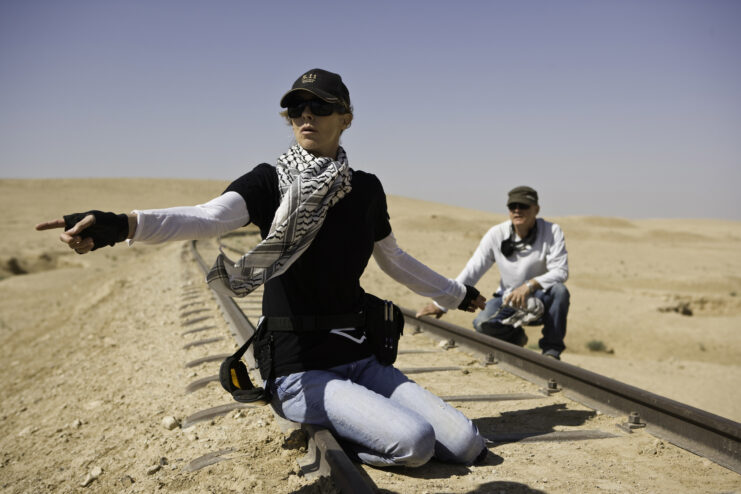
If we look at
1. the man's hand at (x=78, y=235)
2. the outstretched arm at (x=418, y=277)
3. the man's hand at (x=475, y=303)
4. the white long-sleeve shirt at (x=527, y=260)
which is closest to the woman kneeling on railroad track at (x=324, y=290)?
the outstretched arm at (x=418, y=277)

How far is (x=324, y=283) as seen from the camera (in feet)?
9.56

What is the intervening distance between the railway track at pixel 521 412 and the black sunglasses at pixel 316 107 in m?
1.51

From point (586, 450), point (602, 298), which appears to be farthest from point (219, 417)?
point (602, 298)

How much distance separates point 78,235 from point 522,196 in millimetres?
4163

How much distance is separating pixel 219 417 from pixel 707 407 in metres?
5.53

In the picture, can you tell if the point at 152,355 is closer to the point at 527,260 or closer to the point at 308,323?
the point at 308,323

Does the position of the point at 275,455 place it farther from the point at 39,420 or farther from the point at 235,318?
the point at 235,318

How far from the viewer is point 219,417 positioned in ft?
12.2

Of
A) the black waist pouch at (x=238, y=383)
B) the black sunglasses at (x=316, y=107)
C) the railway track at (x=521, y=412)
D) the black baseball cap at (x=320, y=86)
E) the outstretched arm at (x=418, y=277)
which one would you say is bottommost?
the railway track at (x=521, y=412)

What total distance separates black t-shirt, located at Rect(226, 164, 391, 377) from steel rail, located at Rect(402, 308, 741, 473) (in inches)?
73.1

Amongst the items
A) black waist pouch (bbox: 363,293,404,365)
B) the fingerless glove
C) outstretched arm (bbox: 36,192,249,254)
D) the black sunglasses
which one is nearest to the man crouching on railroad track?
black waist pouch (bbox: 363,293,404,365)

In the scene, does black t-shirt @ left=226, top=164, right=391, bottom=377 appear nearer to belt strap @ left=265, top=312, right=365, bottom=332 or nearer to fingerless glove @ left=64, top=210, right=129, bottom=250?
belt strap @ left=265, top=312, right=365, bottom=332

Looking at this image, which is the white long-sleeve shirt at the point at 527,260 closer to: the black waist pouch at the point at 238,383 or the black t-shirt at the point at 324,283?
the black t-shirt at the point at 324,283

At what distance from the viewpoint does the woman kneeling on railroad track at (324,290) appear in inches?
103
